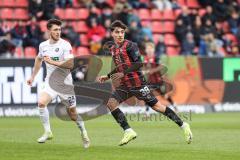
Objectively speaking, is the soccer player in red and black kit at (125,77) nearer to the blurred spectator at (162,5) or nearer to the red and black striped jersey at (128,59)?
the red and black striped jersey at (128,59)

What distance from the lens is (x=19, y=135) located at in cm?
1705

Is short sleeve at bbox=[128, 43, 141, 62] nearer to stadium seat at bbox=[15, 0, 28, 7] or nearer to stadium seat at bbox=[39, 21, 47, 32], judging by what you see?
stadium seat at bbox=[39, 21, 47, 32]

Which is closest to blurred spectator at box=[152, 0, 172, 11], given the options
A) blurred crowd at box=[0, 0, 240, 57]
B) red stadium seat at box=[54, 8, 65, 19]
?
blurred crowd at box=[0, 0, 240, 57]

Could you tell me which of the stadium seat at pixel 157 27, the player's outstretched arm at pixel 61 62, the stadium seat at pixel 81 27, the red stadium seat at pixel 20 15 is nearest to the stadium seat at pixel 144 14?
the stadium seat at pixel 157 27

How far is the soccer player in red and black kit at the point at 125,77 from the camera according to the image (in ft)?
47.2

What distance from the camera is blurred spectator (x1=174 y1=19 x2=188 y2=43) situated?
30.3 meters

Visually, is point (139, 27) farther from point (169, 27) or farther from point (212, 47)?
point (212, 47)

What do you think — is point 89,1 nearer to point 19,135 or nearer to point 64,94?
point 19,135

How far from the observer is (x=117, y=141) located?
15766mm

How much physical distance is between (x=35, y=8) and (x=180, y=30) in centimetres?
613

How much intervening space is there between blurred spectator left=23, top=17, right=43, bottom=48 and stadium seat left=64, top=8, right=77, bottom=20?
308 centimetres

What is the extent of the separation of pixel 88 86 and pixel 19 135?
26.7 ft

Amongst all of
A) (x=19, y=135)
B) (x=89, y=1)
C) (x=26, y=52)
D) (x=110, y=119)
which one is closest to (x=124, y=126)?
(x=19, y=135)

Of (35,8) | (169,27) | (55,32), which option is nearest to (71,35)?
(35,8)
